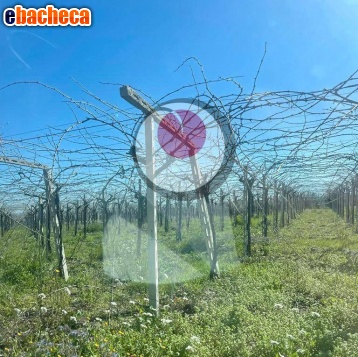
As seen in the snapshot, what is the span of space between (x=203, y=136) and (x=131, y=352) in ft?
9.39

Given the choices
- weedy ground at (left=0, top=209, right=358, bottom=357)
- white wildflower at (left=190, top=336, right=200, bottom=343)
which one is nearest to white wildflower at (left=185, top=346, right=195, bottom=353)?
weedy ground at (left=0, top=209, right=358, bottom=357)

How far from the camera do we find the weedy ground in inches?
124

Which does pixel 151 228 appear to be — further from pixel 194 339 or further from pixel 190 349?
pixel 190 349

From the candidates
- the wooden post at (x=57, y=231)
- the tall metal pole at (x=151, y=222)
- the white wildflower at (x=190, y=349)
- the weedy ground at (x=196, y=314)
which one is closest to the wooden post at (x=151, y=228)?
the tall metal pole at (x=151, y=222)

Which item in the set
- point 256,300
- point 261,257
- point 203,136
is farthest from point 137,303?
point 261,257

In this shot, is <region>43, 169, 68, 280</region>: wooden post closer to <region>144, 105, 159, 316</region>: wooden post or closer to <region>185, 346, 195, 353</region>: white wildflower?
<region>144, 105, 159, 316</region>: wooden post

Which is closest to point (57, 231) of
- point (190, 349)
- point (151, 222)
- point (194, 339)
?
point (151, 222)

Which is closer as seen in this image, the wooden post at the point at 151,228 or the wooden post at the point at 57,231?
the wooden post at the point at 151,228

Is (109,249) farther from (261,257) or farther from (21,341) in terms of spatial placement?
(21,341)

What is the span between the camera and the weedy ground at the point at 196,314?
3.14 metres

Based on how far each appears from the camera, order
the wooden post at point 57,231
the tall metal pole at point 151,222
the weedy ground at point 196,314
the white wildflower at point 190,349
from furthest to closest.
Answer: the wooden post at point 57,231 < the tall metal pole at point 151,222 < the weedy ground at point 196,314 < the white wildflower at point 190,349

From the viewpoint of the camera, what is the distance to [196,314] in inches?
163

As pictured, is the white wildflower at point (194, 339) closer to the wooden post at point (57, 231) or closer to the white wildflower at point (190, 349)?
the white wildflower at point (190, 349)

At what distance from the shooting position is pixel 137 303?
15.8 feet
